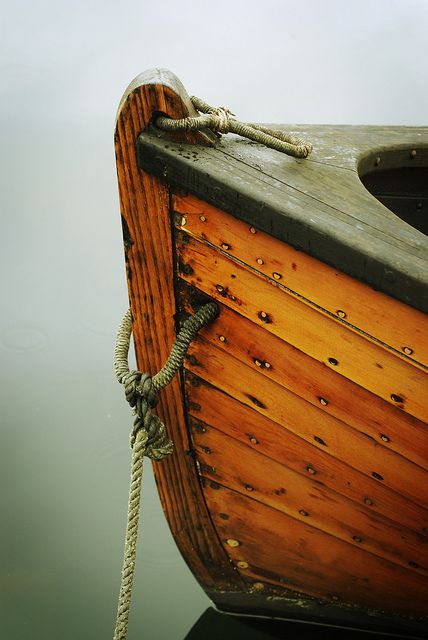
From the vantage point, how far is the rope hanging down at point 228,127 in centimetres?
114

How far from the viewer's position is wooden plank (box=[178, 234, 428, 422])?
1184 millimetres

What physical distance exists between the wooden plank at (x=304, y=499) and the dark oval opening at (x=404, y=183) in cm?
104

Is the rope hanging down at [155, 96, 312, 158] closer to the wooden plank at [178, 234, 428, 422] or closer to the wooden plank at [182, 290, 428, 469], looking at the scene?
the wooden plank at [178, 234, 428, 422]

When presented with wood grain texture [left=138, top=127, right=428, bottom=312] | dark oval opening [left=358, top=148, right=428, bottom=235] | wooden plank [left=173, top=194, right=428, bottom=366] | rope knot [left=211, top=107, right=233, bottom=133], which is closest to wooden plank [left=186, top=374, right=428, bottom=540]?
wooden plank [left=173, top=194, right=428, bottom=366]

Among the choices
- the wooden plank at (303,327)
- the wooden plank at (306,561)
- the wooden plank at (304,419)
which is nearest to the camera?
the wooden plank at (303,327)

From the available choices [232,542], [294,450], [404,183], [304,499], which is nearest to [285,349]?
[294,450]

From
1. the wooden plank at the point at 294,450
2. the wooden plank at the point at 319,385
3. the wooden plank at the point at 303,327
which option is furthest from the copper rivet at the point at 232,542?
the wooden plank at the point at 303,327

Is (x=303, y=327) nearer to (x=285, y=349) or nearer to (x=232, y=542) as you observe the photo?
(x=285, y=349)

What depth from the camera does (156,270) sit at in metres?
1.28

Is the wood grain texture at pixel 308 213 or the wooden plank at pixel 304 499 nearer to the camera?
the wood grain texture at pixel 308 213

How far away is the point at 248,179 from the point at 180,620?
1.81m

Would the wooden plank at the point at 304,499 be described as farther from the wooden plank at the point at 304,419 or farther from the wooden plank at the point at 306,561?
the wooden plank at the point at 304,419

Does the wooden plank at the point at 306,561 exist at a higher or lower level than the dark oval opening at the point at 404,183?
lower

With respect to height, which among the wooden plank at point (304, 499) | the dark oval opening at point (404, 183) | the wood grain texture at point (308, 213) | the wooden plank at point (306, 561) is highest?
the dark oval opening at point (404, 183)
